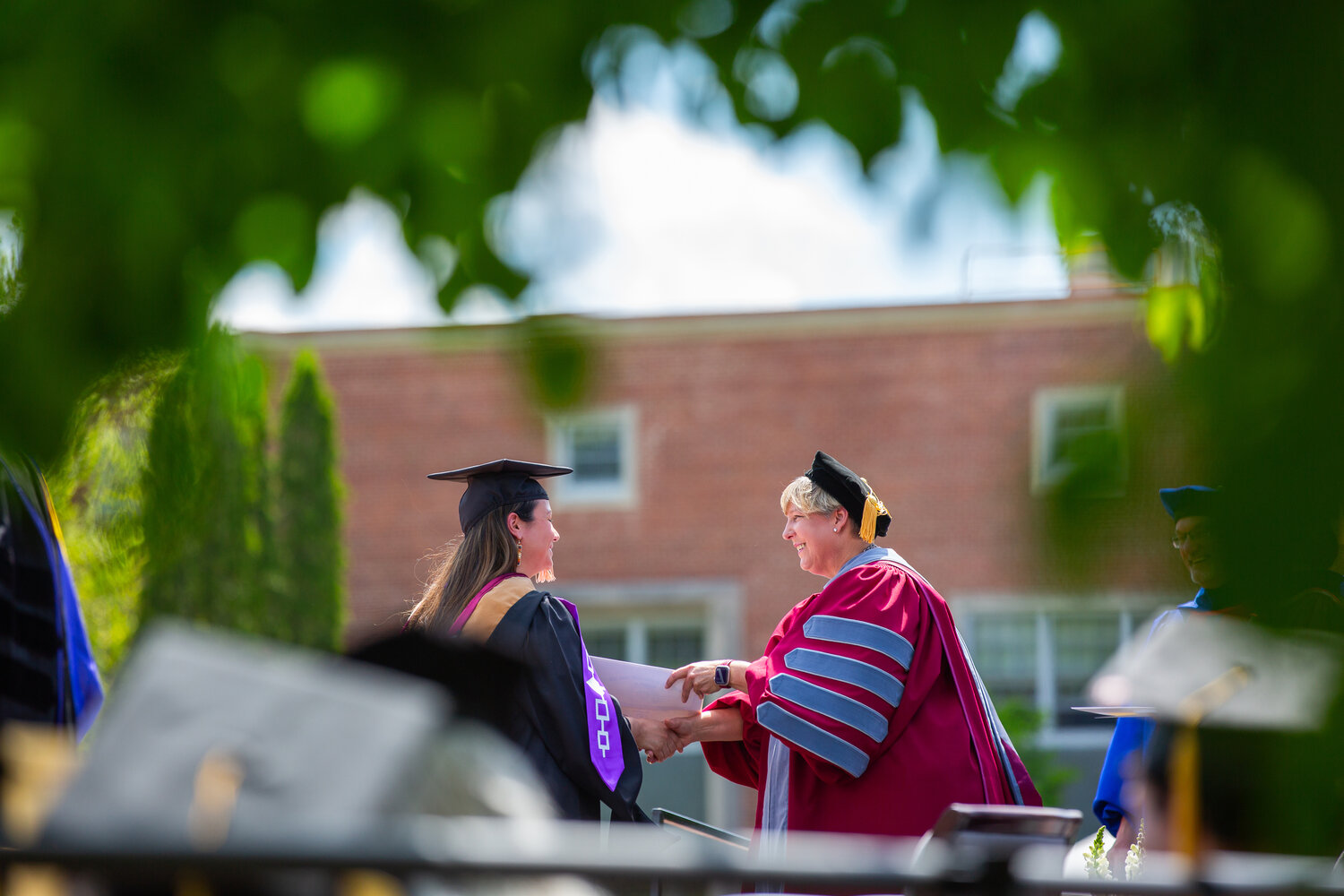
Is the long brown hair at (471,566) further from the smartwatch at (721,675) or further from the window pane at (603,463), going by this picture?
the window pane at (603,463)

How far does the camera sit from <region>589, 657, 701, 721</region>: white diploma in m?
4.42

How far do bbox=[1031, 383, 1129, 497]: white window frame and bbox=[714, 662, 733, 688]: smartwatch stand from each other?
10.8 ft

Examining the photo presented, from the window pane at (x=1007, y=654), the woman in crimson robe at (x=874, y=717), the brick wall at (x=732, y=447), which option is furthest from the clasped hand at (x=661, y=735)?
the window pane at (x=1007, y=654)

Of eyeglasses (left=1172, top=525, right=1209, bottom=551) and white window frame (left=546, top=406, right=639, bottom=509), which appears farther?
white window frame (left=546, top=406, right=639, bottom=509)

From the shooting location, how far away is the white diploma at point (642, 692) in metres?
4.42

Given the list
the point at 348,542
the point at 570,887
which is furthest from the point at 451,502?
the point at 570,887

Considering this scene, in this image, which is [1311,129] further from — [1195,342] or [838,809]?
[838,809]

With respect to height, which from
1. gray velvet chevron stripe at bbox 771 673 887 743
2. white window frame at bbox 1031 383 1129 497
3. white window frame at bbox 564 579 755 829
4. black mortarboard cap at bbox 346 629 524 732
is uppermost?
white window frame at bbox 1031 383 1129 497

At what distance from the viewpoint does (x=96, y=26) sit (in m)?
1.23

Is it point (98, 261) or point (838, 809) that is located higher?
point (98, 261)

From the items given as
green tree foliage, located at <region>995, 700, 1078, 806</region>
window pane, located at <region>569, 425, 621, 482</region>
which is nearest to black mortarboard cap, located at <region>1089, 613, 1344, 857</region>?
green tree foliage, located at <region>995, 700, 1078, 806</region>

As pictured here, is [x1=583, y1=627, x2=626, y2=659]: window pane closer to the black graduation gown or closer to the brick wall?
the brick wall

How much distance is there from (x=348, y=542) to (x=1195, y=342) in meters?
15.4

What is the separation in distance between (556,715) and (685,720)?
68cm
